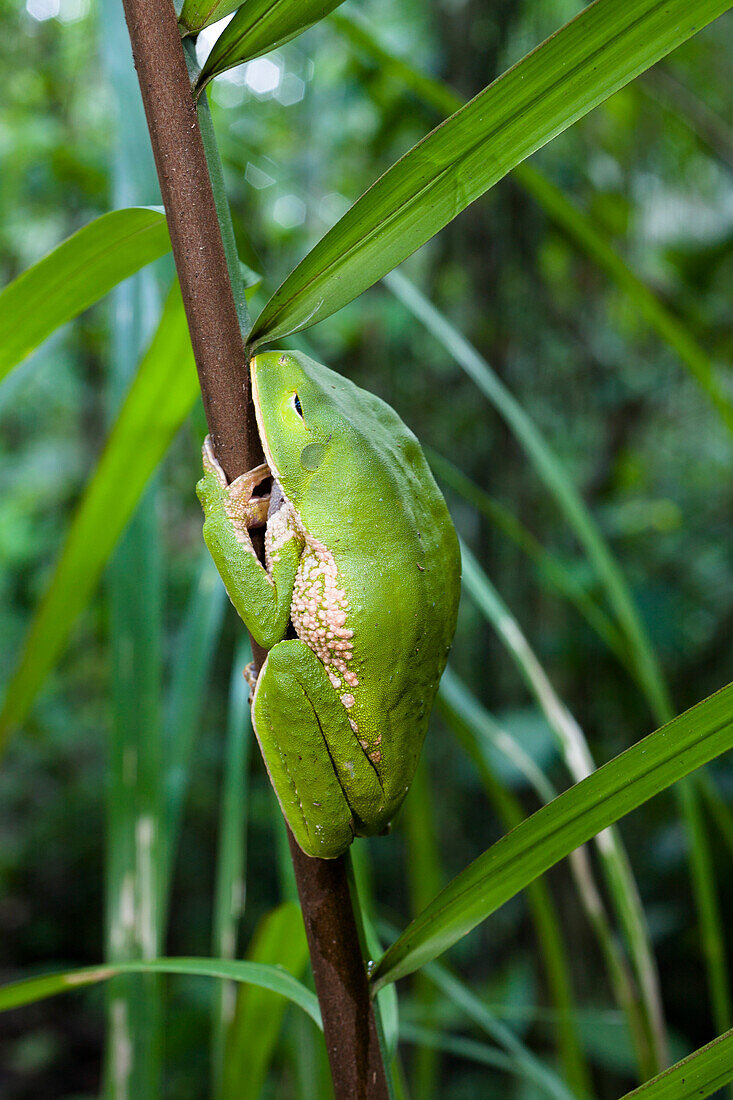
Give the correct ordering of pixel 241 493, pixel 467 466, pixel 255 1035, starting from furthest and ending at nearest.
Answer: pixel 467 466 < pixel 255 1035 < pixel 241 493

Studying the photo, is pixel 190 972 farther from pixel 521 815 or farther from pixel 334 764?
pixel 521 815

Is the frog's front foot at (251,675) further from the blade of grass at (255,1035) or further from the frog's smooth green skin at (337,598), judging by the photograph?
the blade of grass at (255,1035)

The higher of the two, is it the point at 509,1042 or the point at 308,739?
the point at 308,739

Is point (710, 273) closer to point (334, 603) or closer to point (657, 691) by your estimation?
point (657, 691)

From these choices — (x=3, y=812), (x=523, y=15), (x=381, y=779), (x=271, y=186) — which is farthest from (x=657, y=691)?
(x=3, y=812)

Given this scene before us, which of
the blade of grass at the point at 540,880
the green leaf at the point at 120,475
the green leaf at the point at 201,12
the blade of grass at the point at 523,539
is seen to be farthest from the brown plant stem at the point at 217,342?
the blade of grass at the point at 523,539

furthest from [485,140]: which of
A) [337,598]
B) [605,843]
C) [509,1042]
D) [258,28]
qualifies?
[509,1042]
